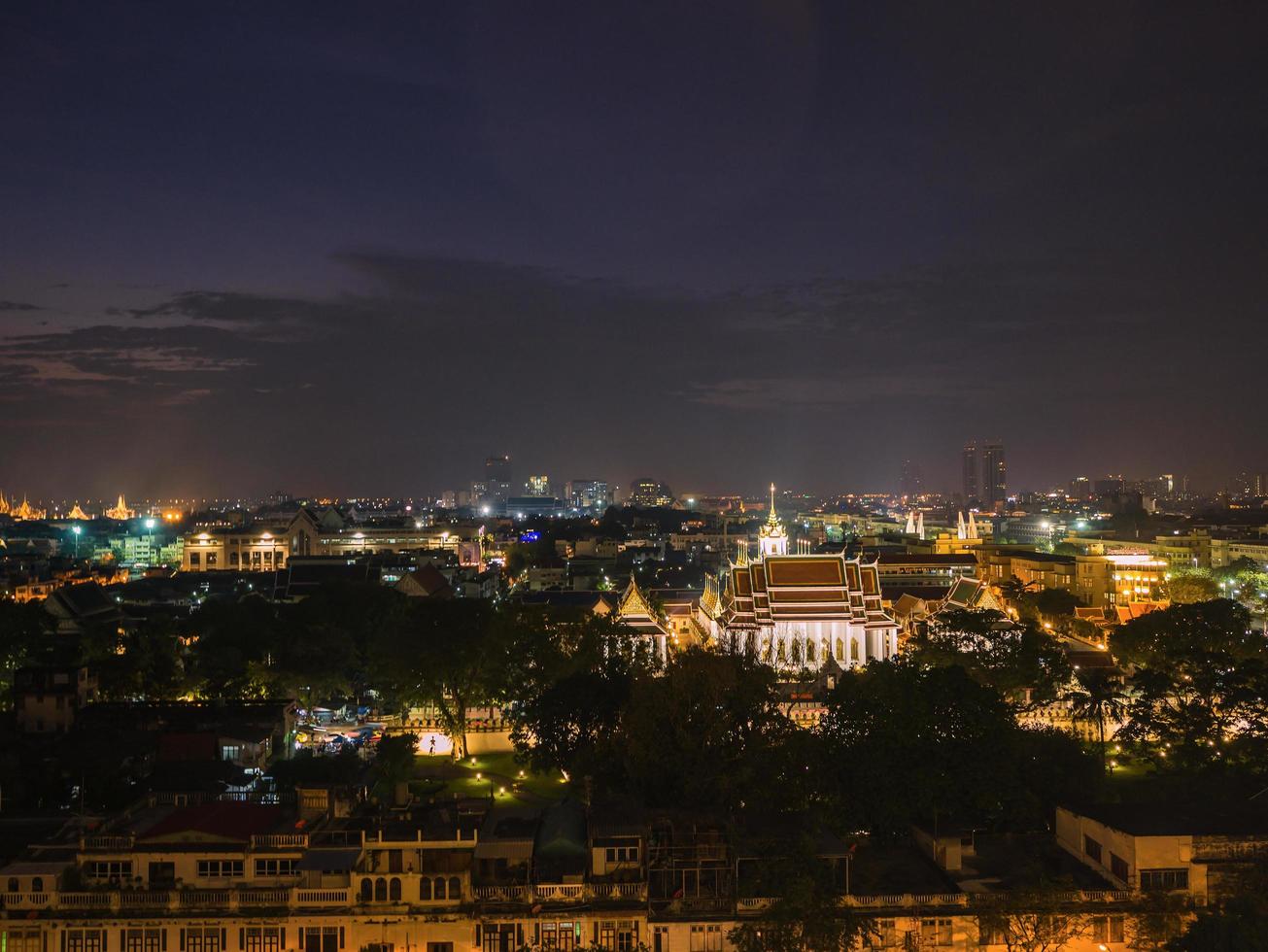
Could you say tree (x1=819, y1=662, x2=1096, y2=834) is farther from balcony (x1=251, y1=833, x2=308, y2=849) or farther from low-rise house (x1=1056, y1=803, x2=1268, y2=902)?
balcony (x1=251, y1=833, x2=308, y2=849)

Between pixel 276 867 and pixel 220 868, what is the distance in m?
1.16

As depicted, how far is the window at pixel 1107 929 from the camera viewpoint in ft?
74.2

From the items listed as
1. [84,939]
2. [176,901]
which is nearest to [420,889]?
[176,901]

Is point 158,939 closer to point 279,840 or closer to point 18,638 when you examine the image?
point 279,840

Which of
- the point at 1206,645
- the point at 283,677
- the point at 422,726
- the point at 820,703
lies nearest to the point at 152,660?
the point at 283,677

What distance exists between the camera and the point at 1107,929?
74.3 feet

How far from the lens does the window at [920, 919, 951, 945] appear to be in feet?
74.0

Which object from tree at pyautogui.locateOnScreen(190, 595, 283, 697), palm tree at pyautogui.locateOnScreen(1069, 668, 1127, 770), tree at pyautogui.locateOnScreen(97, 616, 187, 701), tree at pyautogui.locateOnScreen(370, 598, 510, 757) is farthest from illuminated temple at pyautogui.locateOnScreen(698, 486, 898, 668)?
tree at pyautogui.locateOnScreen(97, 616, 187, 701)

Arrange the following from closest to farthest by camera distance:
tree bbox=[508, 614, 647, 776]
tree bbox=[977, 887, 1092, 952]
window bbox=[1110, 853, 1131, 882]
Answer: tree bbox=[977, 887, 1092, 952]
window bbox=[1110, 853, 1131, 882]
tree bbox=[508, 614, 647, 776]

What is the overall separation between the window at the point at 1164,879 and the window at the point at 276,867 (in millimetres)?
18203

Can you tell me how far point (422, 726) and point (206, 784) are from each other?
11549 mm

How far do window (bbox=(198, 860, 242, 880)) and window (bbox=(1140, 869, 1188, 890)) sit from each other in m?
19.3

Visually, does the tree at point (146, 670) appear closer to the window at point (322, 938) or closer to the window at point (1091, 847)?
the window at point (322, 938)

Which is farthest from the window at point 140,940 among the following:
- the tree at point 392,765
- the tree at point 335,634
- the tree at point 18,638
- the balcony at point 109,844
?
the tree at point 18,638
